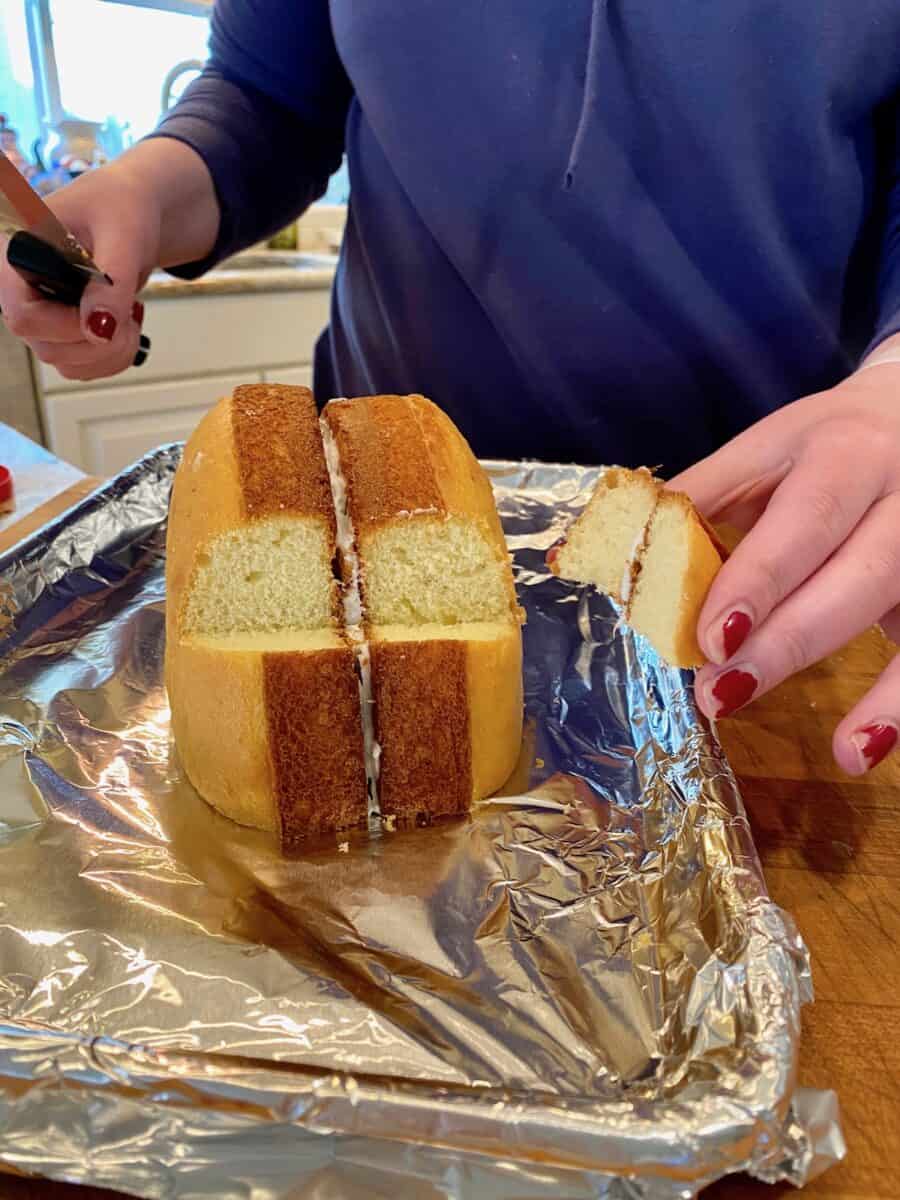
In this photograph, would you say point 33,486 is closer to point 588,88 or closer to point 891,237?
point 588,88

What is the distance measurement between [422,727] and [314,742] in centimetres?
12

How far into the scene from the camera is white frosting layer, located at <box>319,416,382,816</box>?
102 centimetres

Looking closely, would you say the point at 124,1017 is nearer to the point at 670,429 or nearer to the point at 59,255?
the point at 59,255

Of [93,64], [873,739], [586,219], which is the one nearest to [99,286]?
[586,219]

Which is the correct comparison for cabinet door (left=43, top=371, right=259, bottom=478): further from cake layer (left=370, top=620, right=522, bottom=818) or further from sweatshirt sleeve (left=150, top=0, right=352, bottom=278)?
cake layer (left=370, top=620, right=522, bottom=818)

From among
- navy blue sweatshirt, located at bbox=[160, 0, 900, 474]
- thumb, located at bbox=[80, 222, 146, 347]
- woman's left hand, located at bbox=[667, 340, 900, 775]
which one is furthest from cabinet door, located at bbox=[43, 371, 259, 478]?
woman's left hand, located at bbox=[667, 340, 900, 775]

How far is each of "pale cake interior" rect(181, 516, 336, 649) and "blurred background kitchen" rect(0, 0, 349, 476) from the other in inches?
81.7

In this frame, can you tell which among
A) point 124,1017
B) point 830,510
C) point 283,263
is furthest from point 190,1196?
point 283,263

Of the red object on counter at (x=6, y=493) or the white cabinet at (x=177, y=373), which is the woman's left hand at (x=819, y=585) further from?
the white cabinet at (x=177, y=373)

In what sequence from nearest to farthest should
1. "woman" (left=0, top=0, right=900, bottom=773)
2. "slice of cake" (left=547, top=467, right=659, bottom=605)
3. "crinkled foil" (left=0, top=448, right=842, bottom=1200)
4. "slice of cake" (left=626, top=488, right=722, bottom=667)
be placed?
"crinkled foil" (left=0, top=448, right=842, bottom=1200), "slice of cake" (left=626, top=488, right=722, bottom=667), "slice of cake" (left=547, top=467, right=659, bottom=605), "woman" (left=0, top=0, right=900, bottom=773)

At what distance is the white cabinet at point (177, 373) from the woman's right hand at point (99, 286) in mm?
1598

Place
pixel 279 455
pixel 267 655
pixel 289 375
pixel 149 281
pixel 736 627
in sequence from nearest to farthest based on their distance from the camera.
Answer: pixel 736 627 < pixel 267 655 < pixel 279 455 < pixel 149 281 < pixel 289 375

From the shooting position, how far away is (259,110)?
5.88 feet

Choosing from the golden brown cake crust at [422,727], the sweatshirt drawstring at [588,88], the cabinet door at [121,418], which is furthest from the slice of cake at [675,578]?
the cabinet door at [121,418]
